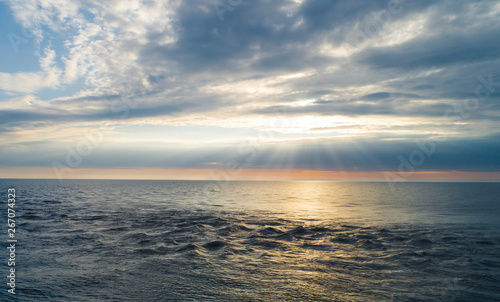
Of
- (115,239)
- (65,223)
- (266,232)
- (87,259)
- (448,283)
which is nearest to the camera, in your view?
(448,283)

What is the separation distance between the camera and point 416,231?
28.3m

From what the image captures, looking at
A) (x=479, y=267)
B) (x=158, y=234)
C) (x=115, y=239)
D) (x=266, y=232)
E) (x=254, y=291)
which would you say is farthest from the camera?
(x=266, y=232)

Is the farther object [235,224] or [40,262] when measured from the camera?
[235,224]

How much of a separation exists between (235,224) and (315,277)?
60.6 feet

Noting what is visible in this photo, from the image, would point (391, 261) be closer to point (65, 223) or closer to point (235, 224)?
point (235, 224)

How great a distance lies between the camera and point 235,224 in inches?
1283

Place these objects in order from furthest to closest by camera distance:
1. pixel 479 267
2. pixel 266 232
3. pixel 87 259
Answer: pixel 266 232 → pixel 87 259 → pixel 479 267

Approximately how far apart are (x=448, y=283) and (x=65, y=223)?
36.0 meters

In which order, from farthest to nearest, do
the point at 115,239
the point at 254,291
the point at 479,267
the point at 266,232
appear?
1. the point at 266,232
2. the point at 115,239
3. the point at 479,267
4. the point at 254,291

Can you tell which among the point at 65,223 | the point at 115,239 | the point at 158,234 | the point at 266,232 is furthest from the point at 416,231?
the point at 65,223

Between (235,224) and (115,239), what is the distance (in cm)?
1311

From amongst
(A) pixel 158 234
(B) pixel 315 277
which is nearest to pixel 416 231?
(B) pixel 315 277

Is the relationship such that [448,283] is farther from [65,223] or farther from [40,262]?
[65,223]

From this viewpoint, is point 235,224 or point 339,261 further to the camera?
point 235,224
